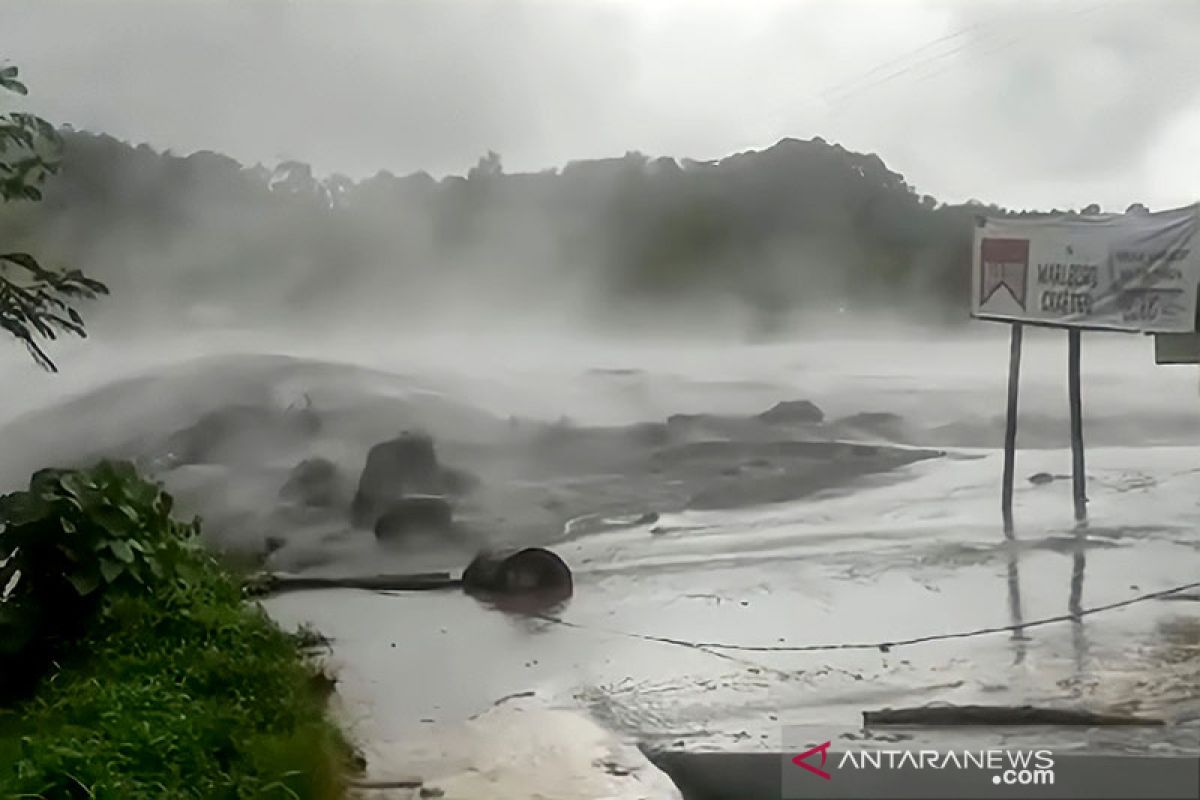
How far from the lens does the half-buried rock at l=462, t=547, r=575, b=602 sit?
1804 millimetres

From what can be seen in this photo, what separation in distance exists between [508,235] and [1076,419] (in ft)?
3.28

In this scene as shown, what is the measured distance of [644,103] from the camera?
1.79 meters

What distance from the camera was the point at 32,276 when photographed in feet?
6.00

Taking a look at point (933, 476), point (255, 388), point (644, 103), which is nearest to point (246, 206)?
point (255, 388)

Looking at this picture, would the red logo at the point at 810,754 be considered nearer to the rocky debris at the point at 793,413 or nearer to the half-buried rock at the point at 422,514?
the rocky debris at the point at 793,413

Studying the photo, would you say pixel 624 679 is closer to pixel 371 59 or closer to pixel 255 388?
pixel 255 388

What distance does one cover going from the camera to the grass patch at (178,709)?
1428 mm

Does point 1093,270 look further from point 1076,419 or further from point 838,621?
point 838,621

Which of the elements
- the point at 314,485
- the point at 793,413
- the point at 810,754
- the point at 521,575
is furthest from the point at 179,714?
the point at 793,413

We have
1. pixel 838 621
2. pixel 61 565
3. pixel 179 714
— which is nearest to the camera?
pixel 179 714

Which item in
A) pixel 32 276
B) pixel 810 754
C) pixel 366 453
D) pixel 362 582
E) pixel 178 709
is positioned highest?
pixel 32 276

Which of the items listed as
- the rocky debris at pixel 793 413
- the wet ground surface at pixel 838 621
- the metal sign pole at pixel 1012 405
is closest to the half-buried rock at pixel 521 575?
the wet ground surface at pixel 838 621

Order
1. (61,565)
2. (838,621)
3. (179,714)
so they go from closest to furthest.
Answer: (179,714), (61,565), (838,621)

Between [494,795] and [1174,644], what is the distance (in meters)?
1.12
